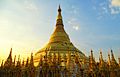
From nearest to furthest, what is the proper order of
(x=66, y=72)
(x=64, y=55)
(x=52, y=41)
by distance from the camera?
(x=66, y=72), (x=64, y=55), (x=52, y=41)

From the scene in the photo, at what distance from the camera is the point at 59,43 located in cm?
6209

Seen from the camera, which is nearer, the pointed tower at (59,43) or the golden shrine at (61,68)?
the golden shrine at (61,68)

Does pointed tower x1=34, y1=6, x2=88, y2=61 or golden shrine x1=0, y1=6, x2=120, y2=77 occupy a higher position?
pointed tower x1=34, y1=6, x2=88, y2=61

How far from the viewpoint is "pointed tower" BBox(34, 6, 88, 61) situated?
57550 millimetres

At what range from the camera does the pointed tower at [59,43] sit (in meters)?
57.5

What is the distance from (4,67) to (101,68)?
2386 centimetres

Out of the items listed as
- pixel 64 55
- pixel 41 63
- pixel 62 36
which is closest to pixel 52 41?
pixel 62 36

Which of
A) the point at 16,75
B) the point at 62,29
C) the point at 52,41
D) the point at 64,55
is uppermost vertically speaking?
the point at 62,29

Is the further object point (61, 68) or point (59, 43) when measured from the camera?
point (59, 43)

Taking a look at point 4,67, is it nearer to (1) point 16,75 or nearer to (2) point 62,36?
(1) point 16,75

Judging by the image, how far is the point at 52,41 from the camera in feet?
211

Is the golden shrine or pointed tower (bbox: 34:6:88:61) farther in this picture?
pointed tower (bbox: 34:6:88:61)

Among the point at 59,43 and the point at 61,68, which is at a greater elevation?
the point at 59,43

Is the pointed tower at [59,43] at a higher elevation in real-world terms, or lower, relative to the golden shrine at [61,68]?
higher
